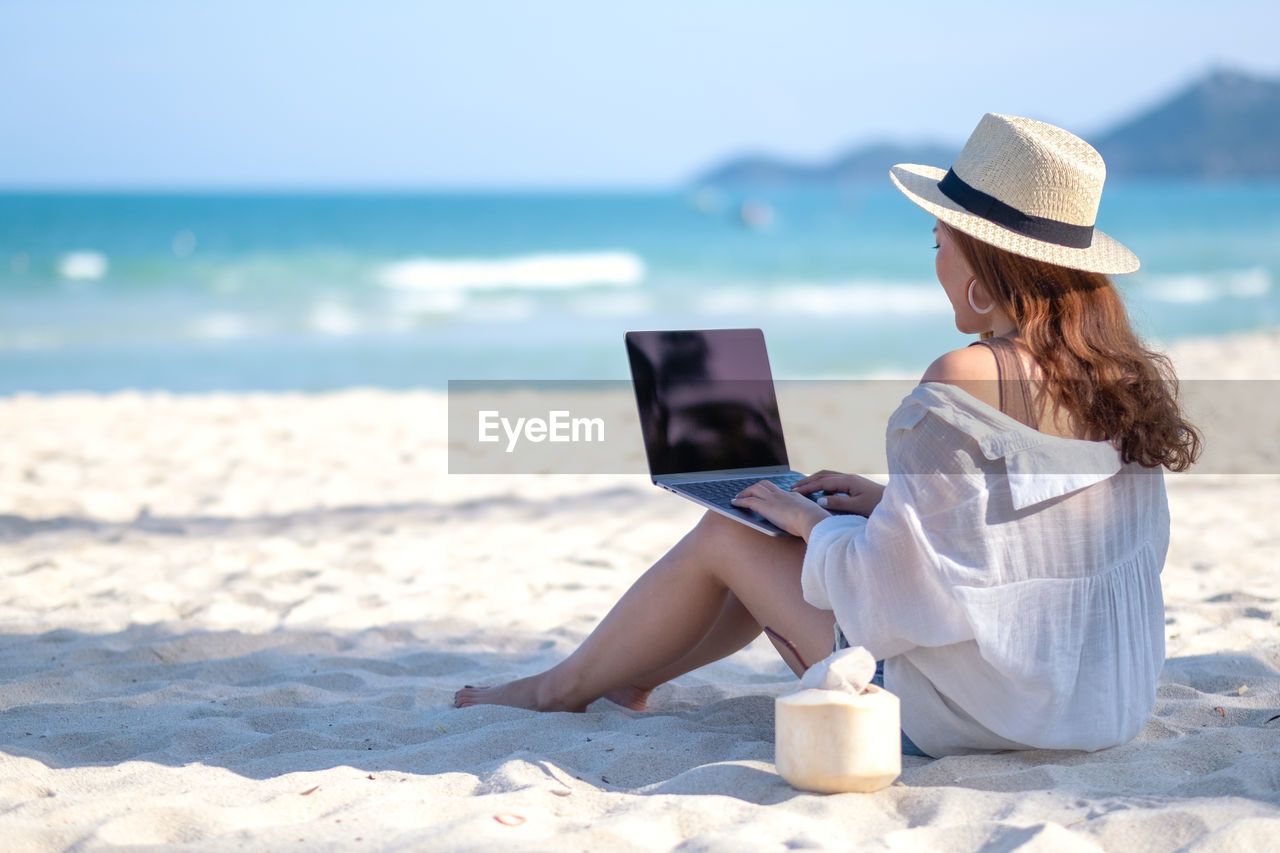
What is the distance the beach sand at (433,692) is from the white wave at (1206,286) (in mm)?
15789

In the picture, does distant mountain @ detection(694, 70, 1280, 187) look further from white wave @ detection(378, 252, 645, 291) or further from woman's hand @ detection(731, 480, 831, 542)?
woman's hand @ detection(731, 480, 831, 542)

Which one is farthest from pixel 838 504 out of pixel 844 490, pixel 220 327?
pixel 220 327

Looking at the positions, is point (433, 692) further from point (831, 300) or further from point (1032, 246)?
point (831, 300)

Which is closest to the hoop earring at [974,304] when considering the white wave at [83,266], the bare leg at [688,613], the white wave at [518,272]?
the bare leg at [688,613]

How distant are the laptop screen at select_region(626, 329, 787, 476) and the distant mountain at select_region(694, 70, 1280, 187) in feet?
225

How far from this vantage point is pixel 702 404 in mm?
2904

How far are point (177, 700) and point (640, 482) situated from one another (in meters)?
3.46

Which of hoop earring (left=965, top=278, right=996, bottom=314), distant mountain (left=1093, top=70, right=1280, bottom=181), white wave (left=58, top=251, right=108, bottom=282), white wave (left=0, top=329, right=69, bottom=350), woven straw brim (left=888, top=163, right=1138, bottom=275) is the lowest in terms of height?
hoop earring (left=965, top=278, right=996, bottom=314)

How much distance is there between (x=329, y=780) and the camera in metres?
2.30

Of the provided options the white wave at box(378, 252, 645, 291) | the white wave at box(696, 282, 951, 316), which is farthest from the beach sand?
Answer: the white wave at box(378, 252, 645, 291)

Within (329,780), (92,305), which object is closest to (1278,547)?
(329,780)

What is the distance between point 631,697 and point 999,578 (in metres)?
1.14

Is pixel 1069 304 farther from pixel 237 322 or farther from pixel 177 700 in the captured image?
pixel 237 322

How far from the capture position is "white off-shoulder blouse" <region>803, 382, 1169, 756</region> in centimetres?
207
